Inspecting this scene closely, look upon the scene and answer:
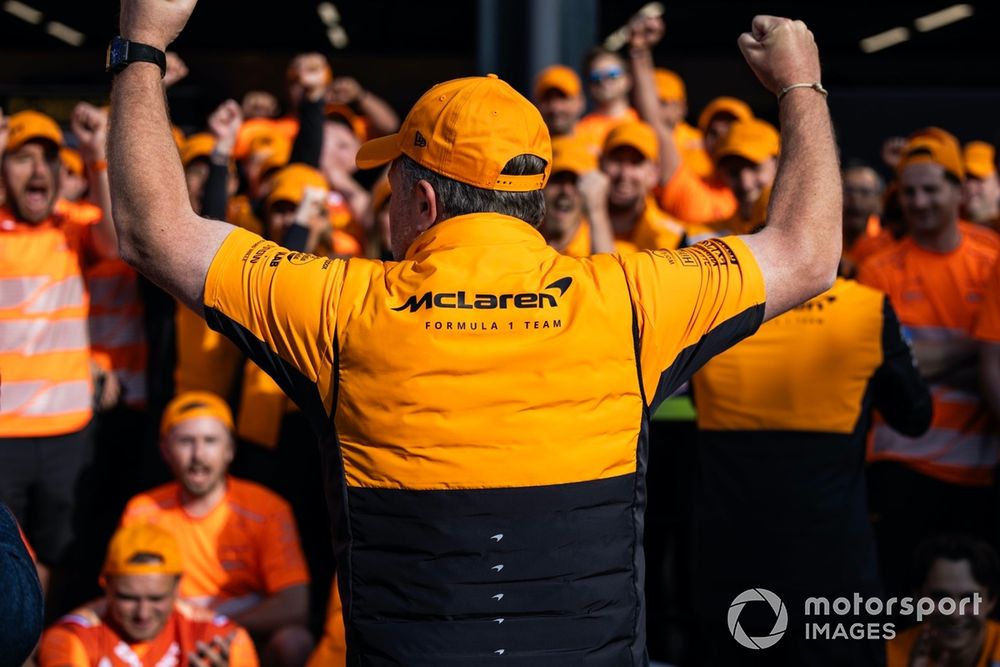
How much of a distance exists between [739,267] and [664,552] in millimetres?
4040

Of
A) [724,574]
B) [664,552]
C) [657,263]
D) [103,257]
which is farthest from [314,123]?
[657,263]

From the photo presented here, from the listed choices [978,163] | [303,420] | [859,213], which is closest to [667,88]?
[859,213]

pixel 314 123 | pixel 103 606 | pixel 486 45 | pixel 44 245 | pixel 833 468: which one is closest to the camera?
pixel 833 468

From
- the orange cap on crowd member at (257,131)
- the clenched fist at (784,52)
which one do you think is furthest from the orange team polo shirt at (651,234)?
the clenched fist at (784,52)

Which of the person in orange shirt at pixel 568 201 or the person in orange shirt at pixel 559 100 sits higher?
the person in orange shirt at pixel 559 100

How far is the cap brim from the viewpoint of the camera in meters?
2.47

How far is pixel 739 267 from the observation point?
7.86 feet

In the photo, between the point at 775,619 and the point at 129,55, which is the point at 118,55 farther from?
the point at 775,619

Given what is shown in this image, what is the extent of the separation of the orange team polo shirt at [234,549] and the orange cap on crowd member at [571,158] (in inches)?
71.4

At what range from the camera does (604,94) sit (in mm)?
7562

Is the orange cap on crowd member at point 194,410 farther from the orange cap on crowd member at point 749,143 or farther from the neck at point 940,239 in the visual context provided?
the neck at point 940,239

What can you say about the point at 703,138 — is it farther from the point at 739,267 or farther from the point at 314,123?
the point at 739,267

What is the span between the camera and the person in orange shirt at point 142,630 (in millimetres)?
4789

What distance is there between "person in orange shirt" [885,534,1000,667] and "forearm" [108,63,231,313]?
3.36 metres
